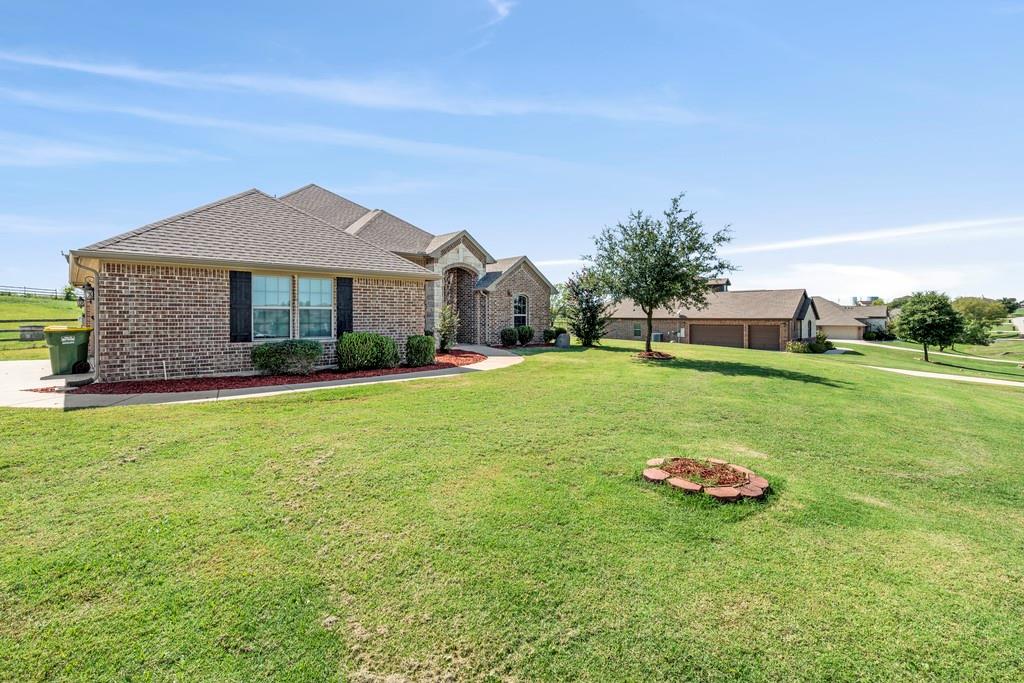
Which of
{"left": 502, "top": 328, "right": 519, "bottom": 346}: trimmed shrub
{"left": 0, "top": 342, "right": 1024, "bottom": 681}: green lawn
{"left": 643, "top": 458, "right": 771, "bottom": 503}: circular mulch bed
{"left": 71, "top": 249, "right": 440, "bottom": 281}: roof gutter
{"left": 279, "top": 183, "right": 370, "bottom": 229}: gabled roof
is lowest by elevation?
{"left": 0, "top": 342, "right": 1024, "bottom": 681}: green lawn

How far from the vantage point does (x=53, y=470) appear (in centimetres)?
500

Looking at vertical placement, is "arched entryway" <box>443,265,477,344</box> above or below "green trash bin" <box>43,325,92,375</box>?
above

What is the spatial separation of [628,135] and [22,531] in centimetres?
1622

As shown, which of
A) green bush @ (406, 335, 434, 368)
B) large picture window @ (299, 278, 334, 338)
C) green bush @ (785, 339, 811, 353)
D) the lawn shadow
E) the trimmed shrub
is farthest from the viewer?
green bush @ (785, 339, 811, 353)

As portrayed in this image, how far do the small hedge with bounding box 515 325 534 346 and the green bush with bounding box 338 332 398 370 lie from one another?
10.3m

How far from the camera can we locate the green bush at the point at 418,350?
46.3ft

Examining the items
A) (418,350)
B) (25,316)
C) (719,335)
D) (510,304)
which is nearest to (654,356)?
(510,304)

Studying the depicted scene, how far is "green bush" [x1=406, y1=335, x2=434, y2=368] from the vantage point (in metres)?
14.1

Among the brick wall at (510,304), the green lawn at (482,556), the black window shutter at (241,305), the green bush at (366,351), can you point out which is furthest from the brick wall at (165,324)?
the brick wall at (510,304)

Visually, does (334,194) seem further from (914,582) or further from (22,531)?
(914,582)

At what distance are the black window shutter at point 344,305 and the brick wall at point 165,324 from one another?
244 cm

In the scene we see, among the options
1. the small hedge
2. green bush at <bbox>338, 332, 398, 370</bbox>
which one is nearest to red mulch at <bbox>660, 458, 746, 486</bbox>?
green bush at <bbox>338, 332, 398, 370</bbox>

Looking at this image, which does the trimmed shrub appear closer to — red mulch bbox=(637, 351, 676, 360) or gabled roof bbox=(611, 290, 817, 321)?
red mulch bbox=(637, 351, 676, 360)

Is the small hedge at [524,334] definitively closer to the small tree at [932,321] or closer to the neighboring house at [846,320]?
the small tree at [932,321]
